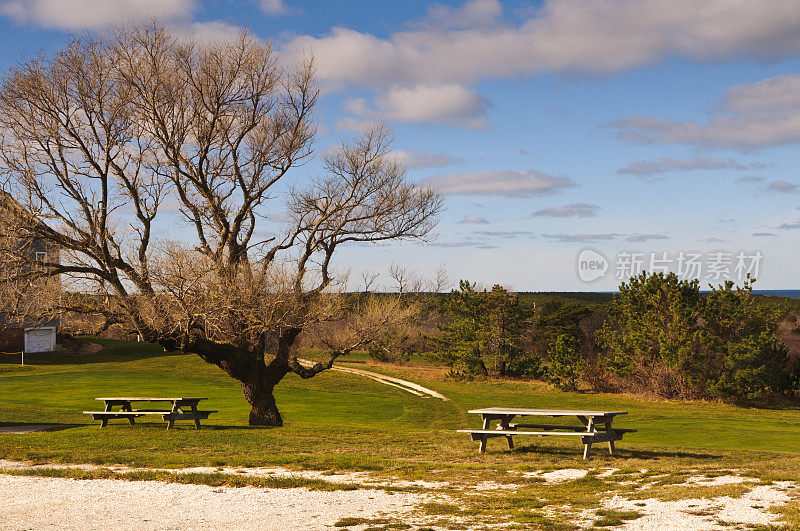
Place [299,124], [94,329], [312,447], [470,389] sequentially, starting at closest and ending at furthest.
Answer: [312,447] < [94,329] < [299,124] < [470,389]

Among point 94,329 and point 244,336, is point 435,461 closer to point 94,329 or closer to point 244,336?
point 244,336

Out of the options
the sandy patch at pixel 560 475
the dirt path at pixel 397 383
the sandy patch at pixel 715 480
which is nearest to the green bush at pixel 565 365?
the dirt path at pixel 397 383

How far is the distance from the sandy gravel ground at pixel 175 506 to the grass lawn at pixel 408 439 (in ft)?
3.87

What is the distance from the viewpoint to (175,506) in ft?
29.0

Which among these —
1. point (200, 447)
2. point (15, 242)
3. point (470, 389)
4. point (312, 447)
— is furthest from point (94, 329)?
point (470, 389)

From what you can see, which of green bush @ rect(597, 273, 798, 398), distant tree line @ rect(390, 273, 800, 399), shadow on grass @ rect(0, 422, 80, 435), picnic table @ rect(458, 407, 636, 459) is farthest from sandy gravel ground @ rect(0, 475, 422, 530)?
green bush @ rect(597, 273, 798, 398)

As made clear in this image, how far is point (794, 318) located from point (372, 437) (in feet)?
116

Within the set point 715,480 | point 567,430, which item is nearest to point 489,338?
point 567,430

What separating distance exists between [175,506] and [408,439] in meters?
8.13

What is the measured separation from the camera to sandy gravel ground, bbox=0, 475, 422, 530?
7.93 metres

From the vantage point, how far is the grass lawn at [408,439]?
1079 cm

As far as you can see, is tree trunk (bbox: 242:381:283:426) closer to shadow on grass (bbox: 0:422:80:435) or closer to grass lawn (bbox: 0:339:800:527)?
grass lawn (bbox: 0:339:800:527)

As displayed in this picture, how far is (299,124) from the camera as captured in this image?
2020cm

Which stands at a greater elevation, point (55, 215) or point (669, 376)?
point (55, 215)
